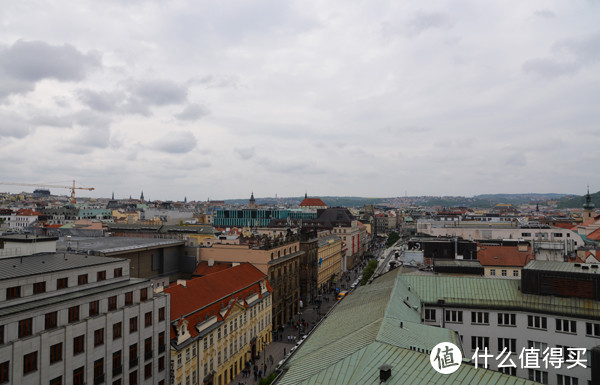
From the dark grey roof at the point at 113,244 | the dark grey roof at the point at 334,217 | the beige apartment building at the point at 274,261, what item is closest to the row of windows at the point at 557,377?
the beige apartment building at the point at 274,261

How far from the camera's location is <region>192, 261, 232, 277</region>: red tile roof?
7212 cm

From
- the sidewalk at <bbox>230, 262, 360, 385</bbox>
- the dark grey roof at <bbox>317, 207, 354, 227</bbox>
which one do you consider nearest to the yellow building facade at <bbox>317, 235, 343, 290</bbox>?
the sidewalk at <bbox>230, 262, 360, 385</bbox>

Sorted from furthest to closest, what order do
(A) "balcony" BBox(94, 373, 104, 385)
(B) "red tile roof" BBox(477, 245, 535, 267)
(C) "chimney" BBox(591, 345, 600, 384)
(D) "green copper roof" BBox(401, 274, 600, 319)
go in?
1. (B) "red tile roof" BBox(477, 245, 535, 267)
2. (D) "green copper roof" BBox(401, 274, 600, 319)
3. (A) "balcony" BBox(94, 373, 104, 385)
4. (C) "chimney" BBox(591, 345, 600, 384)

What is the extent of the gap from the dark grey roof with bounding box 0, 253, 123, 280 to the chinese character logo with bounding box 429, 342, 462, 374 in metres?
31.7

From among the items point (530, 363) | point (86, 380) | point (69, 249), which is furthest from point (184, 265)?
point (530, 363)

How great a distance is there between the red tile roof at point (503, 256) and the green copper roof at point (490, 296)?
28.8 m

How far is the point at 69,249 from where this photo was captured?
58.4 metres

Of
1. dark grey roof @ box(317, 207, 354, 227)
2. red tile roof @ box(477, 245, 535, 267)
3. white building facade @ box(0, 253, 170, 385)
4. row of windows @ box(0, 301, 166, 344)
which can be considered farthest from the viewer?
dark grey roof @ box(317, 207, 354, 227)

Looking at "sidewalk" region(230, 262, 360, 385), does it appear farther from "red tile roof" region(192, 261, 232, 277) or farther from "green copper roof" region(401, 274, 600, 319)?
"green copper roof" region(401, 274, 600, 319)

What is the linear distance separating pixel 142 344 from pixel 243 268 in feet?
95.3

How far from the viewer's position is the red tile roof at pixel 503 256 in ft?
242

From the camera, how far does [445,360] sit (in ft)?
77.1

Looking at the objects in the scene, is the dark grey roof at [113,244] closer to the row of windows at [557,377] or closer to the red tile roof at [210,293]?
the red tile roof at [210,293]

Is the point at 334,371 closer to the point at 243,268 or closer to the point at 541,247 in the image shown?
the point at 243,268
